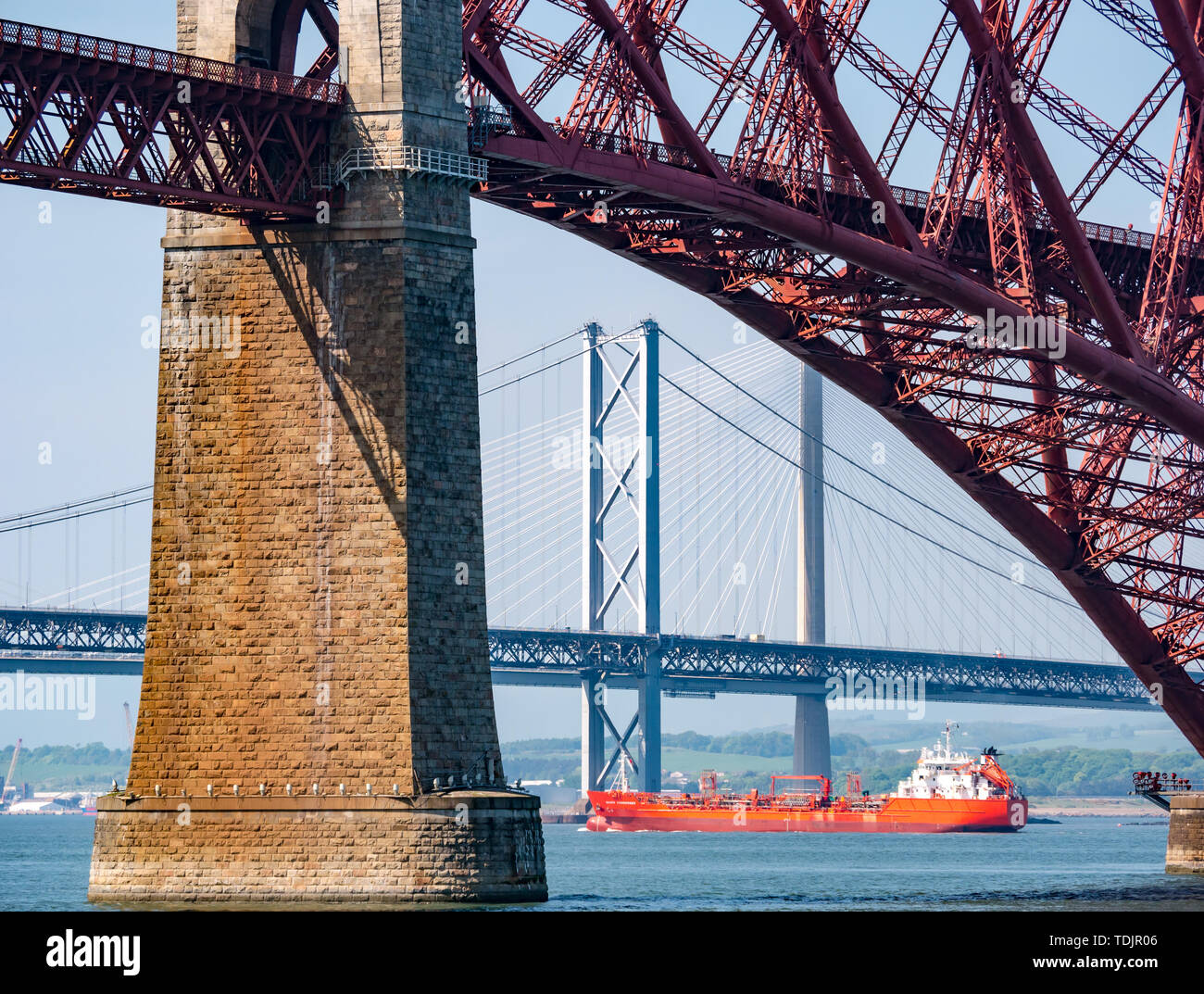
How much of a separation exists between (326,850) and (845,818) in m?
102

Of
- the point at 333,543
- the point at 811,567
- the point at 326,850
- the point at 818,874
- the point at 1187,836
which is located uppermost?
the point at 811,567

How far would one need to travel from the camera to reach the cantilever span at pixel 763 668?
129 m

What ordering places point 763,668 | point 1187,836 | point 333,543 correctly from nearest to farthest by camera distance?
point 333,543 → point 1187,836 → point 763,668

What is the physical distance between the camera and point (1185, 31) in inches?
2328

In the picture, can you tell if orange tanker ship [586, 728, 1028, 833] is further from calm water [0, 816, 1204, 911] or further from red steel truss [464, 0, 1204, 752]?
red steel truss [464, 0, 1204, 752]

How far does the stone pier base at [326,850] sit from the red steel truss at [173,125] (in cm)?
1088

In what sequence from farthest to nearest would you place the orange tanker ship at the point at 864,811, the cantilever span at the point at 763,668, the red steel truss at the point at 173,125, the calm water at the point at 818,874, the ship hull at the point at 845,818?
the ship hull at the point at 845,818
the orange tanker ship at the point at 864,811
the cantilever span at the point at 763,668
the calm water at the point at 818,874
the red steel truss at the point at 173,125

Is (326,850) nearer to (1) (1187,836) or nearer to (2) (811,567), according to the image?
(1) (1187,836)

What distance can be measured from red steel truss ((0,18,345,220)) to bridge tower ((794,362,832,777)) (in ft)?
308

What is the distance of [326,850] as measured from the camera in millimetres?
43188

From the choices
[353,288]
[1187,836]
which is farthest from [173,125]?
[1187,836]

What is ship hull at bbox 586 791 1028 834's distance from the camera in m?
139

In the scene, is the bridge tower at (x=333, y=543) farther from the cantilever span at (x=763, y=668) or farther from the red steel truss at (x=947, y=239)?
the cantilever span at (x=763, y=668)

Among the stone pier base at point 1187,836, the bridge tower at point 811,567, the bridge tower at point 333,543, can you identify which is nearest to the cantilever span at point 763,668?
the bridge tower at point 811,567
